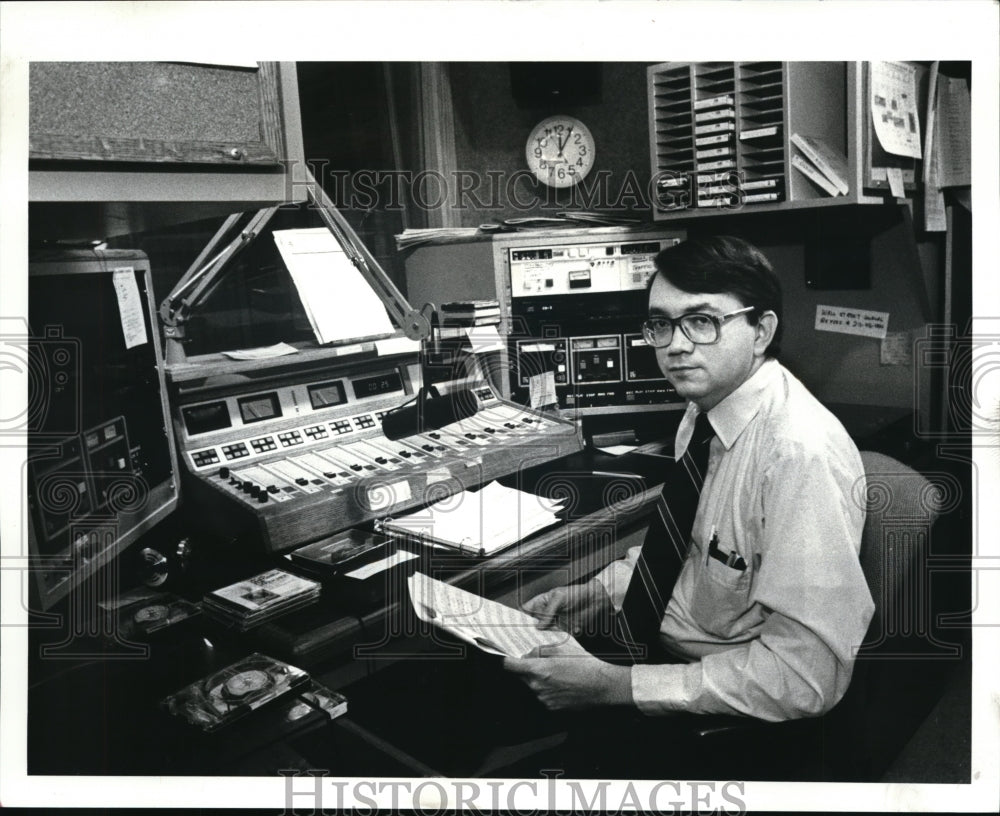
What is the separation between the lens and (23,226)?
3.76 ft

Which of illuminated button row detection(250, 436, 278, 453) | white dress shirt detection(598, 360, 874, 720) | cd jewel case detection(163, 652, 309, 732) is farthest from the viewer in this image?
illuminated button row detection(250, 436, 278, 453)

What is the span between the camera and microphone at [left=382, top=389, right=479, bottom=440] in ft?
4.43

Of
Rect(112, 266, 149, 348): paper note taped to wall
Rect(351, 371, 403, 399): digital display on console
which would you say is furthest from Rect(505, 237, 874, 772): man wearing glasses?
Rect(112, 266, 149, 348): paper note taped to wall

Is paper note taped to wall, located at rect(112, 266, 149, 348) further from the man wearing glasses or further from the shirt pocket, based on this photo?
the shirt pocket

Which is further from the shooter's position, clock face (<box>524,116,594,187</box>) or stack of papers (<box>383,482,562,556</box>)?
clock face (<box>524,116,594,187</box>)

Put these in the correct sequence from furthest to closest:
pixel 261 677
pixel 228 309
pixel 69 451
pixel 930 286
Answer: pixel 228 309 < pixel 930 286 < pixel 69 451 < pixel 261 677

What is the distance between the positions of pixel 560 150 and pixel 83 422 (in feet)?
3.04

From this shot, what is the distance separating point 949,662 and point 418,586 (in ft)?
2.68

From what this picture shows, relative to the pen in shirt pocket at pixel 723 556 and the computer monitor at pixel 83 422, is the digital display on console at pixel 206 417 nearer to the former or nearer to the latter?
the computer monitor at pixel 83 422

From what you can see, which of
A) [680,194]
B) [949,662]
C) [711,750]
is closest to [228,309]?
[680,194]

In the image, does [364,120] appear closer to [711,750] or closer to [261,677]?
[261,677]

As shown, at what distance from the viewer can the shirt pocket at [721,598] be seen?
112 cm

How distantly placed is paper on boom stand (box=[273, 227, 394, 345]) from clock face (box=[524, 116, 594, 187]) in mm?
372

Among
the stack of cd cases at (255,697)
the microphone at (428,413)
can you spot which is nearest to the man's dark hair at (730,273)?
the microphone at (428,413)
